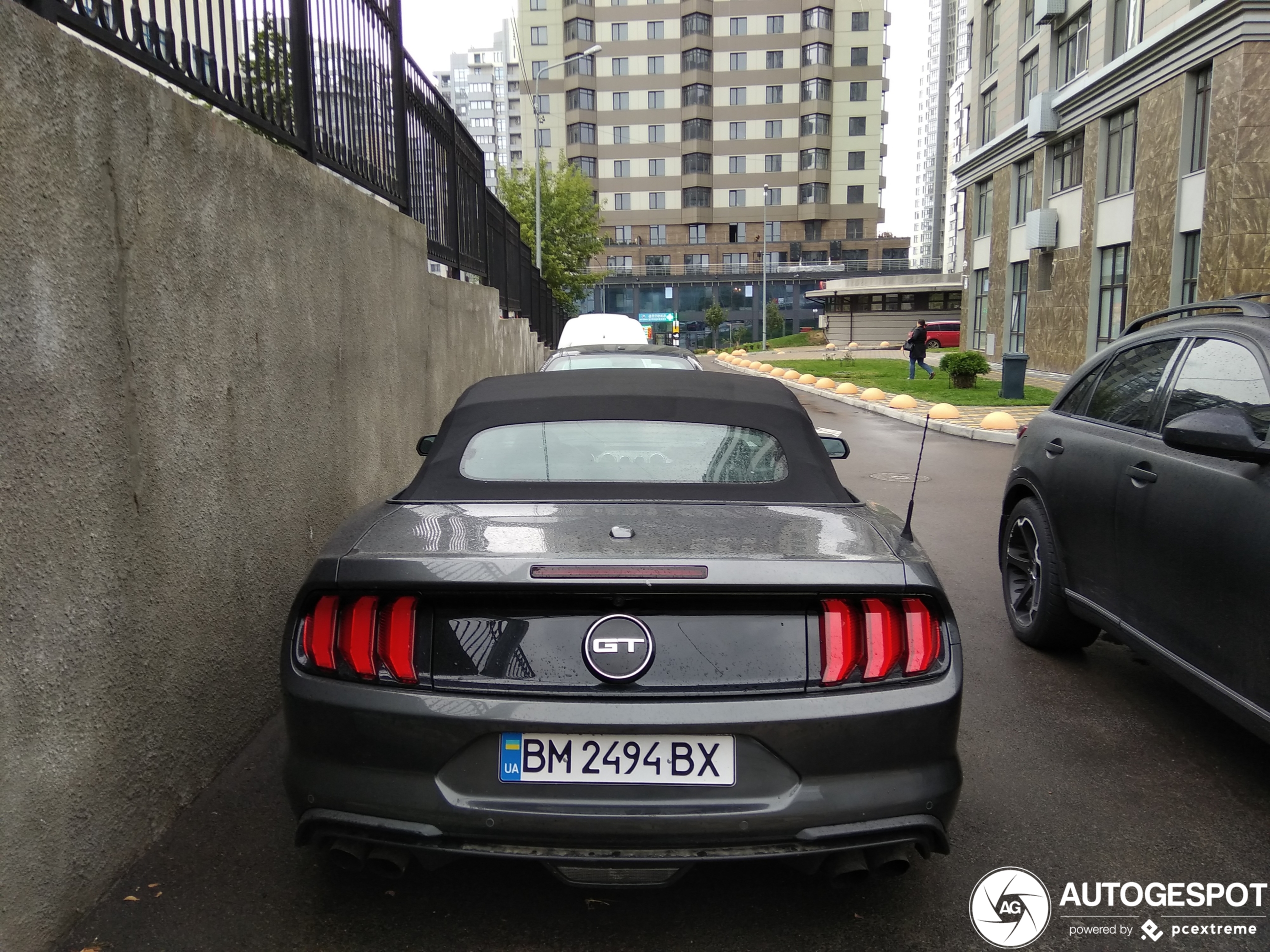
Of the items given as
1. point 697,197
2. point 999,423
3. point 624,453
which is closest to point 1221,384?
point 624,453

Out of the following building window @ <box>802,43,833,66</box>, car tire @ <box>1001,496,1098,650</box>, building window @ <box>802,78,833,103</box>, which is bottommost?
car tire @ <box>1001,496,1098,650</box>

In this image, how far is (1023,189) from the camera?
116 feet

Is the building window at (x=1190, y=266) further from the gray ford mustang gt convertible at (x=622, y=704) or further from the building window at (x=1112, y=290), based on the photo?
the gray ford mustang gt convertible at (x=622, y=704)

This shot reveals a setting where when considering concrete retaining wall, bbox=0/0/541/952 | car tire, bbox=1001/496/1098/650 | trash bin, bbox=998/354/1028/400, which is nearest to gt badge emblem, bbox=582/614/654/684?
concrete retaining wall, bbox=0/0/541/952

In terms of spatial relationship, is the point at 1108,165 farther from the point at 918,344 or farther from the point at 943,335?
the point at 943,335

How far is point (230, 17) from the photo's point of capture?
4660 millimetres

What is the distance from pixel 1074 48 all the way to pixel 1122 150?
220 inches

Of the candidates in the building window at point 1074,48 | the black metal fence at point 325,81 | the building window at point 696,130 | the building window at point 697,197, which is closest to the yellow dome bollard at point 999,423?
the black metal fence at point 325,81

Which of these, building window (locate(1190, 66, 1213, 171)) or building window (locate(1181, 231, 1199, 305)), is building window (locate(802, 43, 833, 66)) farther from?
building window (locate(1181, 231, 1199, 305))

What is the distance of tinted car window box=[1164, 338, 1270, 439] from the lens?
151 inches

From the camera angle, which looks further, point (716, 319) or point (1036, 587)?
point (716, 319)

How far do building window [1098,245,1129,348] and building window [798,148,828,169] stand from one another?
60438 mm

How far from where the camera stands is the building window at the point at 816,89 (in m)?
84.9

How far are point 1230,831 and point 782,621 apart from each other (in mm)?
1925
